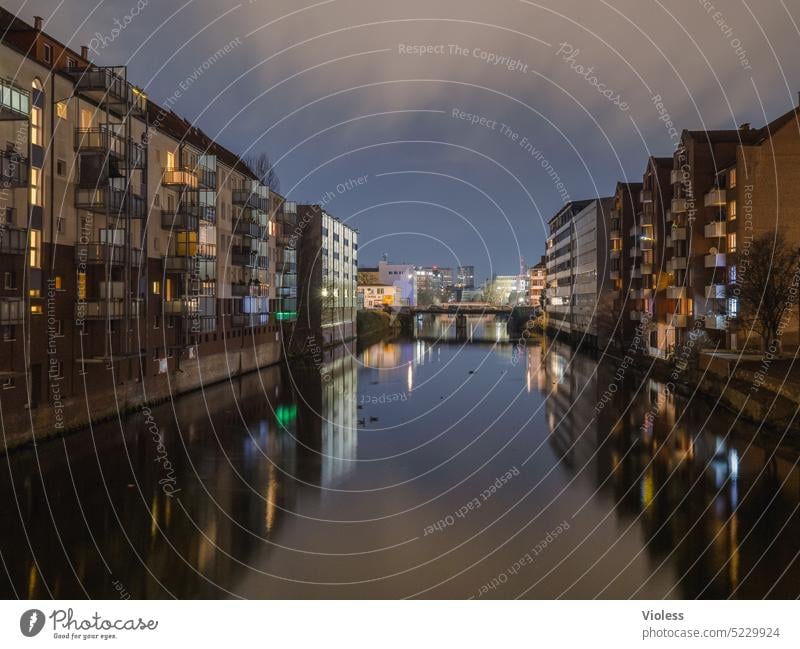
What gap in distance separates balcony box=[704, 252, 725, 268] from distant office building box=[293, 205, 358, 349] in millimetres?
27751

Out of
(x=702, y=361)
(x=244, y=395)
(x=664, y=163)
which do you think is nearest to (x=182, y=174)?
(x=244, y=395)

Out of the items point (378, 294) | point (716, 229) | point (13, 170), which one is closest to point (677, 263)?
point (716, 229)

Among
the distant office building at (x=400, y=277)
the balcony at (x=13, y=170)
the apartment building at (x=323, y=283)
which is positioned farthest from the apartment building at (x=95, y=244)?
the distant office building at (x=400, y=277)

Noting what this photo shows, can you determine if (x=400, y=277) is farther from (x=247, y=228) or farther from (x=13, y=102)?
(x=13, y=102)

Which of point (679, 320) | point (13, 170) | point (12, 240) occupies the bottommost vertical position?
point (679, 320)

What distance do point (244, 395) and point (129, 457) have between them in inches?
493

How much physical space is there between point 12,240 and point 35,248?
6.18ft

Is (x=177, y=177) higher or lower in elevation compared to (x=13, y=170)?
higher

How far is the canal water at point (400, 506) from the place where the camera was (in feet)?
38.4

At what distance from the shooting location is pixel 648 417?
2716 centimetres

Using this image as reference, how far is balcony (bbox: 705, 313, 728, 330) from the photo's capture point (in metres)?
34.0

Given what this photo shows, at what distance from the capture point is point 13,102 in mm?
16891

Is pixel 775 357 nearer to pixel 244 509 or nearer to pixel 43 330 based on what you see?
pixel 244 509

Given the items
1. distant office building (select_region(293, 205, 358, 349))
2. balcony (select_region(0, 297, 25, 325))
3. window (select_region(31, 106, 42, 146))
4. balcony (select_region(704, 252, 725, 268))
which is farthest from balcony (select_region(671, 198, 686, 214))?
balcony (select_region(0, 297, 25, 325))
